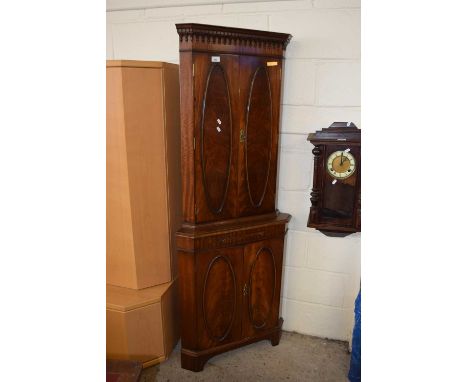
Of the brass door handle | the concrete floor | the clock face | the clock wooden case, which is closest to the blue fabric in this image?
the concrete floor

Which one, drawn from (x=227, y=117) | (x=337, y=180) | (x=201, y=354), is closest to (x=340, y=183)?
(x=337, y=180)

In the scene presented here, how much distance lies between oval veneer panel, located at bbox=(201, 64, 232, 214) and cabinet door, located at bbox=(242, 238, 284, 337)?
0.40 metres

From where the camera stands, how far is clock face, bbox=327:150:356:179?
6.26 ft

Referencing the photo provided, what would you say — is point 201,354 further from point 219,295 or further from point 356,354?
point 356,354

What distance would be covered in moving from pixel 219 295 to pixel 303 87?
1.39 meters

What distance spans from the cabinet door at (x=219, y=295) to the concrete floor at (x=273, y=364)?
0.19 m

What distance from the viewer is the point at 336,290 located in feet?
7.50

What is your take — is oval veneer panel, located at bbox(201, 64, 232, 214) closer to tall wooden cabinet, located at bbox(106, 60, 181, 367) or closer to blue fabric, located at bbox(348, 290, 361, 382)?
tall wooden cabinet, located at bbox(106, 60, 181, 367)

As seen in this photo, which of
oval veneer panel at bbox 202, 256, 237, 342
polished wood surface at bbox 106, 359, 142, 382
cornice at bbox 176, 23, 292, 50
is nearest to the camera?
polished wood surface at bbox 106, 359, 142, 382

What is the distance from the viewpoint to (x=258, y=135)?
74.7 inches
